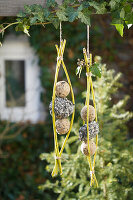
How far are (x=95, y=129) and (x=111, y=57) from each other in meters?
2.30

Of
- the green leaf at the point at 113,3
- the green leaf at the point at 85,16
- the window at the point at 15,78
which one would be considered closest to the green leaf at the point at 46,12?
the green leaf at the point at 85,16

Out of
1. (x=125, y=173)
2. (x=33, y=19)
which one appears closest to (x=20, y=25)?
(x=33, y=19)

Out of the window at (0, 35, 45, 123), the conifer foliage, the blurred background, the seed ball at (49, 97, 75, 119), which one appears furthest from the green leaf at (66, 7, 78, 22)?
the window at (0, 35, 45, 123)

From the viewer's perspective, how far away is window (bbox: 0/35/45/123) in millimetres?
3188

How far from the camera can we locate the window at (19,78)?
3.19 meters

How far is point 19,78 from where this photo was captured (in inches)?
133

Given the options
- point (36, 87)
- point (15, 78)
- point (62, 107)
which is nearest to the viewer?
point (62, 107)

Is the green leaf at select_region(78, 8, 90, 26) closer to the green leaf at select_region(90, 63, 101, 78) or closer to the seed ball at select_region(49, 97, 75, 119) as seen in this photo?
the green leaf at select_region(90, 63, 101, 78)

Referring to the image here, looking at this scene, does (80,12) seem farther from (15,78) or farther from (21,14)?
(15,78)

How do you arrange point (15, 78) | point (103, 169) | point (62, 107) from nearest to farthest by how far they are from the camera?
point (62, 107)
point (103, 169)
point (15, 78)

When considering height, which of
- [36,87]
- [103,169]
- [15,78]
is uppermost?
[15,78]

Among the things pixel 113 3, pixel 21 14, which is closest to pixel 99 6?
pixel 113 3

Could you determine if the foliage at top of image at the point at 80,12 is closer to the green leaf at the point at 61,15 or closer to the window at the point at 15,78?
the green leaf at the point at 61,15

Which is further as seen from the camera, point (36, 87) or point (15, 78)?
point (15, 78)
